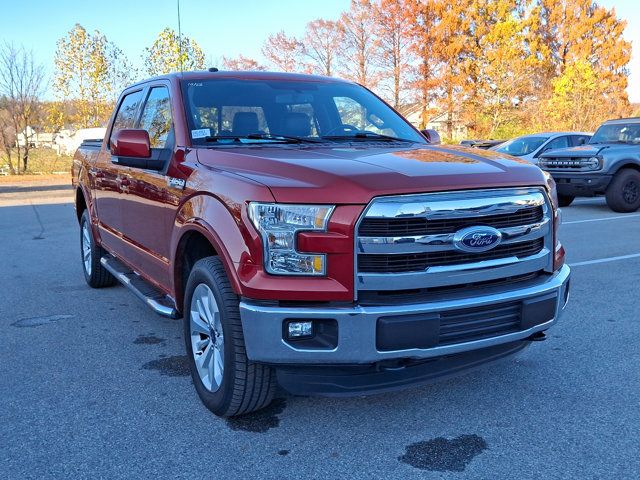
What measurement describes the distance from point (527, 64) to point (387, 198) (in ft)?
118

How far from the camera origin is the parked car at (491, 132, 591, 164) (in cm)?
1437

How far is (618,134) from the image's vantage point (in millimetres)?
12773

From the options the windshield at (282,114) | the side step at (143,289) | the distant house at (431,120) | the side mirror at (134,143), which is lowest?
the side step at (143,289)

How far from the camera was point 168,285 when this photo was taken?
3988mm

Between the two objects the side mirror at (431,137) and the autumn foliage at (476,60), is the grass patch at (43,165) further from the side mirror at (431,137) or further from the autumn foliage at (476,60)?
the side mirror at (431,137)

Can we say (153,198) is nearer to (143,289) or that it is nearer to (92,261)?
(143,289)

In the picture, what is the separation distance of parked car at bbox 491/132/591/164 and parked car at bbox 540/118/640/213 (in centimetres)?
195

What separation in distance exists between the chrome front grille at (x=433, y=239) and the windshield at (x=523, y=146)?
11.9m

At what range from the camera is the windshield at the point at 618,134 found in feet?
41.0

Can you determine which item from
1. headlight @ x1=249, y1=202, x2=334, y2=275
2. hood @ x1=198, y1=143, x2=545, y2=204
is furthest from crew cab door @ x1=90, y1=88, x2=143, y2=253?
headlight @ x1=249, y1=202, x2=334, y2=275

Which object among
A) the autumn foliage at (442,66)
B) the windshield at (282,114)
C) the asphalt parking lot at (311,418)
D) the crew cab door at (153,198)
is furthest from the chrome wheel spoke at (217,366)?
the autumn foliage at (442,66)

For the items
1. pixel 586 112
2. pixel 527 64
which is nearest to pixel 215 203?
pixel 586 112

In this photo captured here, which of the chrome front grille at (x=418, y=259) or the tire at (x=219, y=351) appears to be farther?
the tire at (x=219, y=351)

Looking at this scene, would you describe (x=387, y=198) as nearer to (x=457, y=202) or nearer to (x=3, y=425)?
(x=457, y=202)
